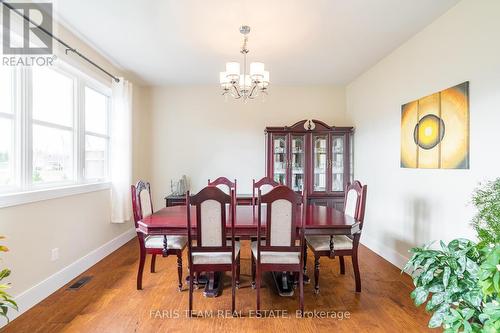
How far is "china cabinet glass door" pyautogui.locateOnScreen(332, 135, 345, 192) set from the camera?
13.9ft

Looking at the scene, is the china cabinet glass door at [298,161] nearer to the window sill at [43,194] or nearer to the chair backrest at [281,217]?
the chair backrest at [281,217]

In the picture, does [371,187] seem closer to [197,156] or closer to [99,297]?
[197,156]

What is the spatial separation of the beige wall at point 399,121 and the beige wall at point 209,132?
1.42 m

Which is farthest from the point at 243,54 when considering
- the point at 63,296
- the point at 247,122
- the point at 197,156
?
the point at 63,296

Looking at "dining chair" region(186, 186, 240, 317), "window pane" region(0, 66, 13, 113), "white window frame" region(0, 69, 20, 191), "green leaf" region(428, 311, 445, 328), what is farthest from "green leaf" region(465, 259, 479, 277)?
"window pane" region(0, 66, 13, 113)

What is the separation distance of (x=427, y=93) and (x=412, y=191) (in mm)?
1052

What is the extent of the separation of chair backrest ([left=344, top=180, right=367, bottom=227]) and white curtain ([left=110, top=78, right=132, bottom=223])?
2890 mm

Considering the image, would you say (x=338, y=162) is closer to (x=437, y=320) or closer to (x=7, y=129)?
(x=437, y=320)

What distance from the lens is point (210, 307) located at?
2.22 meters

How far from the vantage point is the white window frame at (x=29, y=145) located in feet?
7.04

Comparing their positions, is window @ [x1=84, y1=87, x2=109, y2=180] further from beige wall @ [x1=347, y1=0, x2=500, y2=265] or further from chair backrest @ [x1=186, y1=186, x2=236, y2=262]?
beige wall @ [x1=347, y1=0, x2=500, y2=265]

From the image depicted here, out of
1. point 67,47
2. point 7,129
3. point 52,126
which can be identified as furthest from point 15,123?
point 67,47

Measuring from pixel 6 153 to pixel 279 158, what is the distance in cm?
331

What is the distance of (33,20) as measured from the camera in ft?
7.33
